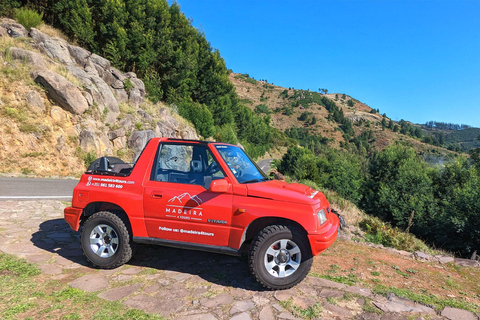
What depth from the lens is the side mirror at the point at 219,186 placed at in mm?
3449

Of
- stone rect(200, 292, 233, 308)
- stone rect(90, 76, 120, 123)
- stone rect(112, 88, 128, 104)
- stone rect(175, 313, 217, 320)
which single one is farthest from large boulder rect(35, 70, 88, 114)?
stone rect(175, 313, 217, 320)

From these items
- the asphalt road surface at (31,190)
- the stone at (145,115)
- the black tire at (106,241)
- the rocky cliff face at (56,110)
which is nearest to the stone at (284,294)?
the black tire at (106,241)

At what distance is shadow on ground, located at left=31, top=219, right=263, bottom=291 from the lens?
3874 millimetres

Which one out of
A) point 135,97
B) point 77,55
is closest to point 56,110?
point 77,55

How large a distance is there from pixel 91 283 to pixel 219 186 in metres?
2.17

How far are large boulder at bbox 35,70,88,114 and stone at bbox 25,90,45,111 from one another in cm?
77

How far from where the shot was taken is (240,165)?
4.22 metres

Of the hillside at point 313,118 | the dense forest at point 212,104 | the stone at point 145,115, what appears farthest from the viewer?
the hillside at point 313,118

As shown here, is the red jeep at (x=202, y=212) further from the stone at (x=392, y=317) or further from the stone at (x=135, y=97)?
the stone at (x=135, y=97)

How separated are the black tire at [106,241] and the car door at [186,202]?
0.43 meters

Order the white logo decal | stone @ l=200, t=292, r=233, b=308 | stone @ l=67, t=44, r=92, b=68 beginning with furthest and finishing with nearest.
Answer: stone @ l=67, t=44, r=92, b=68 < the white logo decal < stone @ l=200, t=292, r=233, b=308

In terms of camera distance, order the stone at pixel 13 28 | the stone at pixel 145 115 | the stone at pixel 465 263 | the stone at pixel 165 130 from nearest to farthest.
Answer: the stone at pixel 465 263 → the stone at pixel 13 28 → the stone at pixel 145 115 → the stone at pixel 165 130

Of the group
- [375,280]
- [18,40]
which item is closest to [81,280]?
[375,280]

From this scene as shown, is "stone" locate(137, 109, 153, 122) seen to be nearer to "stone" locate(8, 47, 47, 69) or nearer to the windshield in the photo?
"stone" locate(8, 47, 47, 69)
